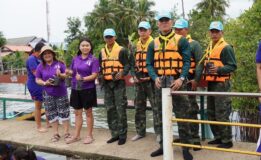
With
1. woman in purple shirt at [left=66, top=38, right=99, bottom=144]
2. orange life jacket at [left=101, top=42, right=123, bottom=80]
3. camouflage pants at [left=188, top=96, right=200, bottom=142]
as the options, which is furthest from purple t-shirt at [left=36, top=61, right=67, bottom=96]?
camouflage pants at [left=188, top=96, right=200, bottom=142]

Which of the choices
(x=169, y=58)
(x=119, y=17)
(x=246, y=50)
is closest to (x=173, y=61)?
(x=169, y=58)

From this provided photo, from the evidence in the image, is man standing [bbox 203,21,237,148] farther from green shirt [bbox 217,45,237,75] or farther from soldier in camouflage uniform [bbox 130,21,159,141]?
soldier in camouflage uniform [bbox 130,21,159,141]

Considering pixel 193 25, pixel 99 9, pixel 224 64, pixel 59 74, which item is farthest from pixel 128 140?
pixel 99 9

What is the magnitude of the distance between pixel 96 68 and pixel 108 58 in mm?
213

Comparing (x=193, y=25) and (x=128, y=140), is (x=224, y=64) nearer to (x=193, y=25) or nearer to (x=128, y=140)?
(x=128, y=140)

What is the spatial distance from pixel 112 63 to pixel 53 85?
37.8 inches

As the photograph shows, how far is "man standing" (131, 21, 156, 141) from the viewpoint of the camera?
5.02 meters

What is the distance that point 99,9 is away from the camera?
42.5 meters

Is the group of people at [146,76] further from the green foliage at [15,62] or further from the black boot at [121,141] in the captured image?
the green foliage at [15,62]

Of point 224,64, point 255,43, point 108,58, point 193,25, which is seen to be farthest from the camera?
point 193,25

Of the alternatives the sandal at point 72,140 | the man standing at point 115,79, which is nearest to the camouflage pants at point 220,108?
the man standing at point 115,79

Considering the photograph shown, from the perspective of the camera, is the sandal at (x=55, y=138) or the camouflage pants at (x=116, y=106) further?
the sandal at (x=55, y=138)

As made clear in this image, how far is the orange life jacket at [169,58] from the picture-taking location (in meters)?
4.27

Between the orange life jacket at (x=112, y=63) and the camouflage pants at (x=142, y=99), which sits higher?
the orange life jacket at (x=112, y=63)
